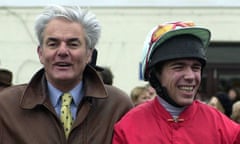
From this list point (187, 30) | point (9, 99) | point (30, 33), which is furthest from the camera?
point (30, 33)

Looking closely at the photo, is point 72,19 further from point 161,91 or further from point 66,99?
point 161,91

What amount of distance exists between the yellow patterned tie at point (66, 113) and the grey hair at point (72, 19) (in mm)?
311

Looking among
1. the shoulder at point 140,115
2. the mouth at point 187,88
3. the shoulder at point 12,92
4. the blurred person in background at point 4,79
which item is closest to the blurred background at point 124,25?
the blurred person in background at point 4,79

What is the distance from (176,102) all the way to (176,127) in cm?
13

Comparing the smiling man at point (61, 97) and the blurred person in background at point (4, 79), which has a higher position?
the smiling man at point (61, 97)

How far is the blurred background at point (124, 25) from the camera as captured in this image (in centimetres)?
→ 997

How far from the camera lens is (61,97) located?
3.32 m

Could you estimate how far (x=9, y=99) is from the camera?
3.32m

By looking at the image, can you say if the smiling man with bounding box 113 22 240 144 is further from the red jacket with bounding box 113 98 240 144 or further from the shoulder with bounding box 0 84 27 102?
the shoulder with bounding box 0 84 27 102

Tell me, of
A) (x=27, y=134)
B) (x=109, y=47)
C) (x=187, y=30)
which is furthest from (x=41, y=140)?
(x=109, y=47)

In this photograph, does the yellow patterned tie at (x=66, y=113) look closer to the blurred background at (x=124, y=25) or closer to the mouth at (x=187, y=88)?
the mouth at (x=187, y=88)

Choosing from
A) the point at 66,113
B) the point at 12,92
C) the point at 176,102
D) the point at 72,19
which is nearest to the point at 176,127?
the point at 176,102

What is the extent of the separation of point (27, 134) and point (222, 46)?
24.4 ft
